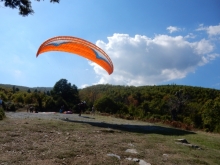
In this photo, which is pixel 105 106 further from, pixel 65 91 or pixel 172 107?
pixel 172 107

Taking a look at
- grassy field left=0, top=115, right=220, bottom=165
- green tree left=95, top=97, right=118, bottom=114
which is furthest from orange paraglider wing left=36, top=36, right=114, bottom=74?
green tree left=95, top=97, right=118, bottom=114

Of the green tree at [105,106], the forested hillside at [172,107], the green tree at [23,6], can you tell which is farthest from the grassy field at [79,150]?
the green tree at [105,106]

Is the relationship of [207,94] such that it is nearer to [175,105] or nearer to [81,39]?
[175,105]

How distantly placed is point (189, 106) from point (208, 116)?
21.7m

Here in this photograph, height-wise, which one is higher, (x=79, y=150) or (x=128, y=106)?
(x=128, y=106)

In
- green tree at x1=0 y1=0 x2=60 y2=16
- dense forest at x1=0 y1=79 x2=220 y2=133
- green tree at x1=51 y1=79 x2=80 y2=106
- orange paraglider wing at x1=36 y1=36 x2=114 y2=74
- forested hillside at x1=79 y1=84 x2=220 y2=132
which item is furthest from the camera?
green tree at x1=51 y1=79 x2=80 y2=106


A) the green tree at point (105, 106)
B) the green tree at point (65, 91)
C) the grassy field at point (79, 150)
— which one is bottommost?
the grassy field at point (79, 150)

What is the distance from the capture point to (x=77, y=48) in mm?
20391

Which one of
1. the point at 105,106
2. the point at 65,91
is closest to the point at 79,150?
the point at 105,106

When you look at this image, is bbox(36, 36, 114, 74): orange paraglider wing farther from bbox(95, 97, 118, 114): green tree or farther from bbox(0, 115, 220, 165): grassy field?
bbox(95, 97, 118, 114): green tree

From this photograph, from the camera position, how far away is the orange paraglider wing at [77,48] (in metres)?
19.7

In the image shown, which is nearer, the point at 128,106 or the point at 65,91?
the point at 65,91

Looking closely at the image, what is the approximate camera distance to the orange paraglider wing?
64.6 feet

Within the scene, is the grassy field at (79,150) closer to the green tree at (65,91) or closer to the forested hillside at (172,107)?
the forested hillside at (172,107)
